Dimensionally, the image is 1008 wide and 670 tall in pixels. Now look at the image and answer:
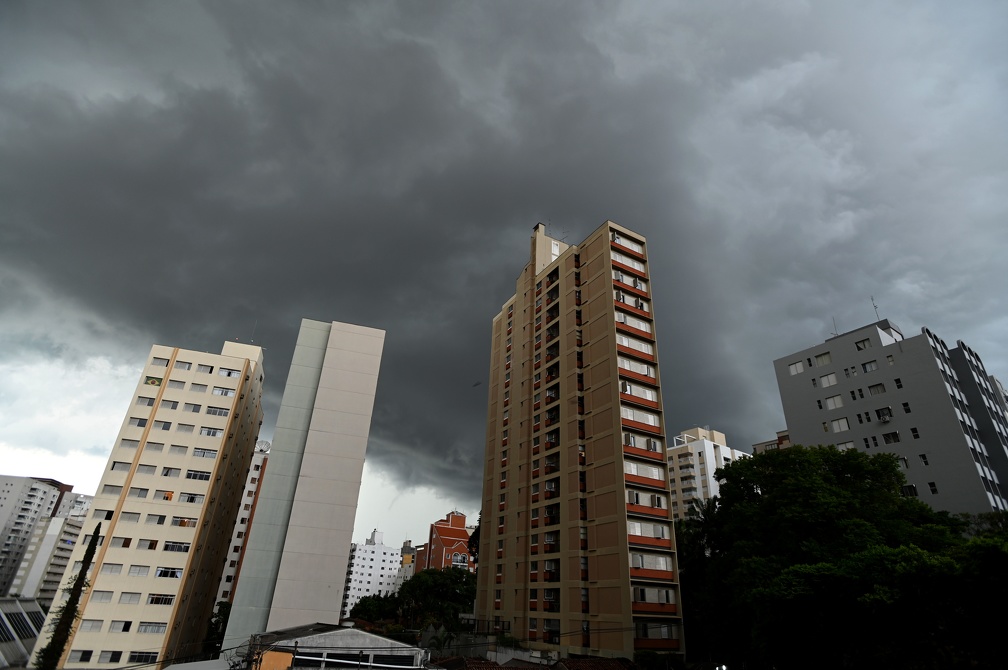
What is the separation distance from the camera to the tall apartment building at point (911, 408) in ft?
168

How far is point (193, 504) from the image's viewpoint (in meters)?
60.8

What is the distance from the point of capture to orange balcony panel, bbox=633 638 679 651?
3986cm

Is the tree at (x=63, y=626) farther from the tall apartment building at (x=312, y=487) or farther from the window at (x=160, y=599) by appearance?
the tall apartment building at (x=312, y=487)

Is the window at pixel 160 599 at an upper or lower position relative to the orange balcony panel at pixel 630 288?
lower

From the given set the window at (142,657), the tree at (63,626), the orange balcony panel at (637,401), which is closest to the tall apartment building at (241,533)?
the window at (142,657)

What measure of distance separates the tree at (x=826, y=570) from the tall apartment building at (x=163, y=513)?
179 ft

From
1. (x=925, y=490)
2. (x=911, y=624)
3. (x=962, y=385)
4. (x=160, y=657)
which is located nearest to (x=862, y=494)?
(x=911, y=624)

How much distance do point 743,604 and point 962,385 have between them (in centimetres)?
4641

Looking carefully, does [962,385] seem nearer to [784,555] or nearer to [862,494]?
[862,494]

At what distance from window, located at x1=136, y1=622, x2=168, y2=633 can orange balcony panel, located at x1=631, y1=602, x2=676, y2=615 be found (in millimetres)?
49185

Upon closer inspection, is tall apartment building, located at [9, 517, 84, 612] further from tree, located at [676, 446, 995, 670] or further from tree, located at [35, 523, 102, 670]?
tree, located at [676, 446, 995, 670]

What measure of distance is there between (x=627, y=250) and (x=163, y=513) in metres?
61.4

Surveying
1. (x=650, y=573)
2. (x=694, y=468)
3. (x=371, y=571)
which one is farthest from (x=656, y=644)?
(x=371, y=571)

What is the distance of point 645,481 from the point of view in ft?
153
